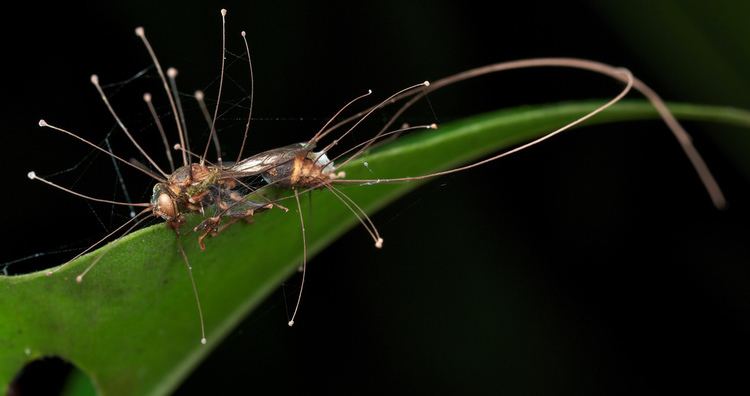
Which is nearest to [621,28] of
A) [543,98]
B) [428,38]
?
[543,98]

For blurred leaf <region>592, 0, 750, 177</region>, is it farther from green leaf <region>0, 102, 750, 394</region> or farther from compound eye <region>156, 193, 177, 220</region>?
compound eye <region>156, 193, 177, 220</region>

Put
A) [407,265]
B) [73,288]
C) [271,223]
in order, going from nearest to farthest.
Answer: [73,288] → [271,223] → [407,265]

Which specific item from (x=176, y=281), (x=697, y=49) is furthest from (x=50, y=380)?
(x=697, y=49)

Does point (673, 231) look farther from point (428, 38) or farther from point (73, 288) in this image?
point (73, 288)

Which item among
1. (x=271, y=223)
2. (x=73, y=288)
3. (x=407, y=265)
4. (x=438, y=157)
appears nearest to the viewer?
(x=73, y=288)

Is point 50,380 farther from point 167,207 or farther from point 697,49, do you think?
point 697,49

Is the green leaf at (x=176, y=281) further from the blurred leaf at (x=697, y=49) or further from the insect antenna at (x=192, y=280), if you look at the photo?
the blurred leaf at (x=697, y=49)
